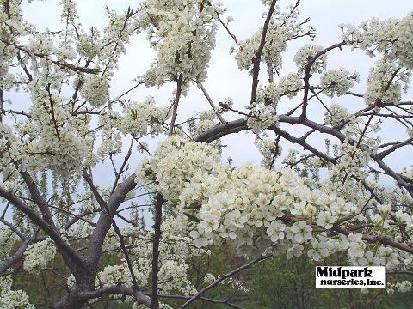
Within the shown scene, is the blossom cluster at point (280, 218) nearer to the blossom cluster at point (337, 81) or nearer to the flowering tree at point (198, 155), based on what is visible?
the flowering tree at point (198, 155)

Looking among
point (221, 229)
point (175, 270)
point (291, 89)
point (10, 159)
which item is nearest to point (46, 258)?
point (175, 270)

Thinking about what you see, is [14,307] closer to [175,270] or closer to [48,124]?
[175,270]

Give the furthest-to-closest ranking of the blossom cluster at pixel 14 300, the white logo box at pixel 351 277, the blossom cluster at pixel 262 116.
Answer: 1. the blossom cluster at pixel 14 300
2. the blossom cluster at pixel 262 116
3. the white logo box at pixel 351 277

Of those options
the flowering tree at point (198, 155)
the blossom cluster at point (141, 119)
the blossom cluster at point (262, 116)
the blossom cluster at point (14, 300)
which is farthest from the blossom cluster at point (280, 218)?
the blossom cluster at point (14, 300)

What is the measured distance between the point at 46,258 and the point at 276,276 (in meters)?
5.92

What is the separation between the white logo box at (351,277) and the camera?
330 centimetres

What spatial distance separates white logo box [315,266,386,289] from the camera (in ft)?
10.8

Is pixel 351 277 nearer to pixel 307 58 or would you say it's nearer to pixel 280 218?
pixel 280 218

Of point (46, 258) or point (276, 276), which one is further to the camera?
point (276, 276)

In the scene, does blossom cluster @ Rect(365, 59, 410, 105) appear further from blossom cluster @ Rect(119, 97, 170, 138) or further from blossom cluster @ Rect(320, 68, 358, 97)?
blossom cluster @ Rect(119, 97, 170, 138)

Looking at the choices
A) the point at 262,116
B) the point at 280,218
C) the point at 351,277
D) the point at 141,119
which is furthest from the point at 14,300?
the point at 280,218

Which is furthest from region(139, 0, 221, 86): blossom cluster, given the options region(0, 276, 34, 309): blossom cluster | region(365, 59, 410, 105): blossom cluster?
region(0, 276, 34, 309): blossom cluster

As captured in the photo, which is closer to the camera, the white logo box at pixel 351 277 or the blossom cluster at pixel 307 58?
the white logo box at pixel 351 277

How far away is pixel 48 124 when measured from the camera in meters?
3.85
